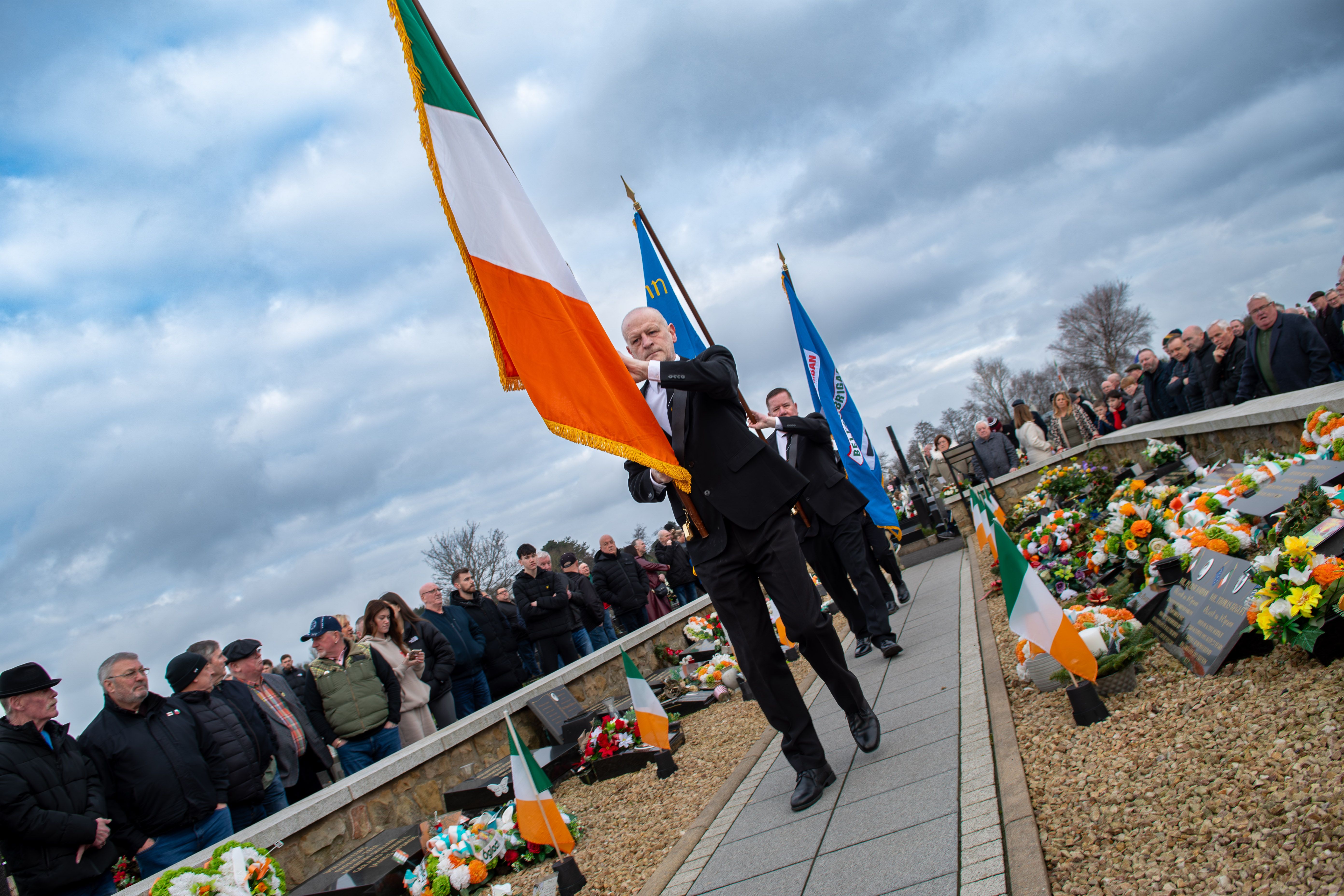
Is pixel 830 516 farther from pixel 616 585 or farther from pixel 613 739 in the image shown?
pixel 616 585

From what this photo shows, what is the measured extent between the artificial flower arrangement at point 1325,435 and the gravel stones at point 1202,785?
123 centimetres

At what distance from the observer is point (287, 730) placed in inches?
230

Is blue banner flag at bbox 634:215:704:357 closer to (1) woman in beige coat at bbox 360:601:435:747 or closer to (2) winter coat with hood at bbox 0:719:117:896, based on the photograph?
(1) woman in beige coat at bbox 360:601:435:747

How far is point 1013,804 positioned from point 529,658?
851 cm

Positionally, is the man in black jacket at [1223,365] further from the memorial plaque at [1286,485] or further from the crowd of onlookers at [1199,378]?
the memorial plaque at [1286,485]

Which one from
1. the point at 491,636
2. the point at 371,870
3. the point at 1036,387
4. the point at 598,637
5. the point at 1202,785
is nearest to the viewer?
the point at 1202,785

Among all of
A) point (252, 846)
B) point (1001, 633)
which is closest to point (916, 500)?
point (1001, 633)

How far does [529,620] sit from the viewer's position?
9141 millimetres

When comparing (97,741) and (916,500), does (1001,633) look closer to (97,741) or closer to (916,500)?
(97,741)

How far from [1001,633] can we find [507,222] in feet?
13.8

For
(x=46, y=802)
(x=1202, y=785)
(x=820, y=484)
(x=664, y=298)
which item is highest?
(x=664, y=298)

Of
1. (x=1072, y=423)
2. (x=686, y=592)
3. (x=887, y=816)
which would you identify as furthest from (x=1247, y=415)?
(x=686, y=592)

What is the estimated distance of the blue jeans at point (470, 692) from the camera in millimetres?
7816

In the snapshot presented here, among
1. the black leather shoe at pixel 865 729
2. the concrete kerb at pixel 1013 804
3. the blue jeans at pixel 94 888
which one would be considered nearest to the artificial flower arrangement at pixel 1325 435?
the concrete kerb at pixel 1013 804
